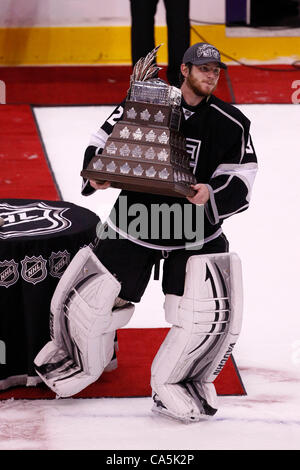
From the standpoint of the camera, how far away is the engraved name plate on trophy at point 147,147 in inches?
144

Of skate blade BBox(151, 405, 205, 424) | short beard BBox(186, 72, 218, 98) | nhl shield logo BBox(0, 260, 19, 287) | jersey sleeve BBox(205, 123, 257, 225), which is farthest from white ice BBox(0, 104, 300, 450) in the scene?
short beard BBox(186, 72, 218, 98)

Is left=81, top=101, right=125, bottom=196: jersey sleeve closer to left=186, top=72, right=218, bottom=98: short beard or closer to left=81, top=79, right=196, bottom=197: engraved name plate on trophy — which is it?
left=81, top=79, right=196, bottom=197: engraved name plate on trophy

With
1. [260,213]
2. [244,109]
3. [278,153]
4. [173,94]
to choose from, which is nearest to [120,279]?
[173,94]

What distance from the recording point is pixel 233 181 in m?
3.74

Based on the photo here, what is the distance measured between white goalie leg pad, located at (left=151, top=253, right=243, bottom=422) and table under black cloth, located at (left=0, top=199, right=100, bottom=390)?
0.48 metres

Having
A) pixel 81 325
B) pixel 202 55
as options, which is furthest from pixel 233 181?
pixel 81 325

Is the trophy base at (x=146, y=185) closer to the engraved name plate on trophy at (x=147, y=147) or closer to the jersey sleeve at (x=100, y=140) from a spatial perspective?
the engraved name plate on trophy at (x=147, y=147)

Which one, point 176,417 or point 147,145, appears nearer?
point 147,145

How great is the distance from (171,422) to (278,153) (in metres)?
3.64

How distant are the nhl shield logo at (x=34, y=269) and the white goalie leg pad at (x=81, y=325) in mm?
120

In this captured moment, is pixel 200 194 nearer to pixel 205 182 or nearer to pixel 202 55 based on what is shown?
pixel 205 182

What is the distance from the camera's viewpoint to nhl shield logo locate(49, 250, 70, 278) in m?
4.05

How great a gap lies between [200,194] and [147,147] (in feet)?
0.80
